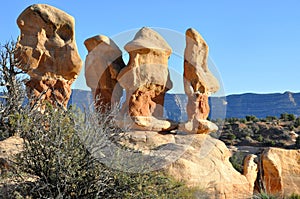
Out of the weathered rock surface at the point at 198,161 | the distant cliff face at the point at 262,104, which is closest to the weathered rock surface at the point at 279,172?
the weathered rock surface at the point at 198,161

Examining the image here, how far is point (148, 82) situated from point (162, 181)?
7510 millimetres

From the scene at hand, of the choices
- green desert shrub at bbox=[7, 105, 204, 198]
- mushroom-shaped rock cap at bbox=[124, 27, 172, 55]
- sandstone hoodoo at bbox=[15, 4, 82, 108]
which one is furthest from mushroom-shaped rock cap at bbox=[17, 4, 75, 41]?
green desert shrub at bbox=[7, 105, 204, 198]

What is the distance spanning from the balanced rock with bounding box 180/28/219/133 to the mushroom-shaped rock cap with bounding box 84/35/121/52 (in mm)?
2400

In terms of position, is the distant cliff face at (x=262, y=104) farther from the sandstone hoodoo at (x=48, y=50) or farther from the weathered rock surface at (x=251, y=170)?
the sandstone hoodoo at (x=48, y=50)

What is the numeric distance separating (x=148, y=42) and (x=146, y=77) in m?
1.13

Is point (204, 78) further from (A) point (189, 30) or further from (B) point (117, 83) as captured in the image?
(B) point (117, 83)

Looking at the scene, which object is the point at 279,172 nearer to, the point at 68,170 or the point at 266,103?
the point at 68,170

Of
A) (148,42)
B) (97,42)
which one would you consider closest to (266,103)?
(148,42)

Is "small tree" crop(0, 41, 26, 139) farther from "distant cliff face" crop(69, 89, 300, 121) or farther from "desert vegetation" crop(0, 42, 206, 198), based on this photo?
"distant cliff face" crop(69, 89, 300, 121)

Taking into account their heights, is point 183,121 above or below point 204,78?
below

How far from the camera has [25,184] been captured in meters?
6.80

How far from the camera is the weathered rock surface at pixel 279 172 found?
1245 centimetres

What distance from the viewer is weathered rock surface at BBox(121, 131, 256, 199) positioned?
9562 mm

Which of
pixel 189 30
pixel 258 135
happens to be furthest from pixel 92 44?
pixel 258 135
